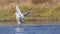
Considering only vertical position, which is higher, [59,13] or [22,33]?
[22,33]

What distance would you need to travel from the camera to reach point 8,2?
157ft

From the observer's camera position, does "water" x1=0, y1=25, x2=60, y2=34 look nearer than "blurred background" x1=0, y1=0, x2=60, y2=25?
Yes

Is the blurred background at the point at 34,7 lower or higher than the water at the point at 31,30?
lower

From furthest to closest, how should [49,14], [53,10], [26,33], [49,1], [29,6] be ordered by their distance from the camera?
[49,1] → [29,6] → [53,10] → [49,14] → [26,33]

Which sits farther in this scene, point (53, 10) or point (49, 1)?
point (49, 1)

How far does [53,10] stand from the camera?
41.4 m

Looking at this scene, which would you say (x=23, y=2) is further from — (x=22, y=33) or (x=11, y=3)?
(x=22, y=33)

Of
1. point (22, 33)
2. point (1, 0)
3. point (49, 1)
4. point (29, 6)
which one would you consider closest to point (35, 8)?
point (29, 6)

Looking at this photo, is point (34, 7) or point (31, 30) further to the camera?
point (34, 7)

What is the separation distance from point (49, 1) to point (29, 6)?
14.5 feet

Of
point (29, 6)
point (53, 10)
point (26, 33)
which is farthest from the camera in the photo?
point (29, 6)

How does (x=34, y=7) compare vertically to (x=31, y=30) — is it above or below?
below

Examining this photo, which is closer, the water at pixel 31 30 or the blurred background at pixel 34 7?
the water at pixel 31 30

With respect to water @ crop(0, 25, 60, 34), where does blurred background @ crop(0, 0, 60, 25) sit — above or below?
below
